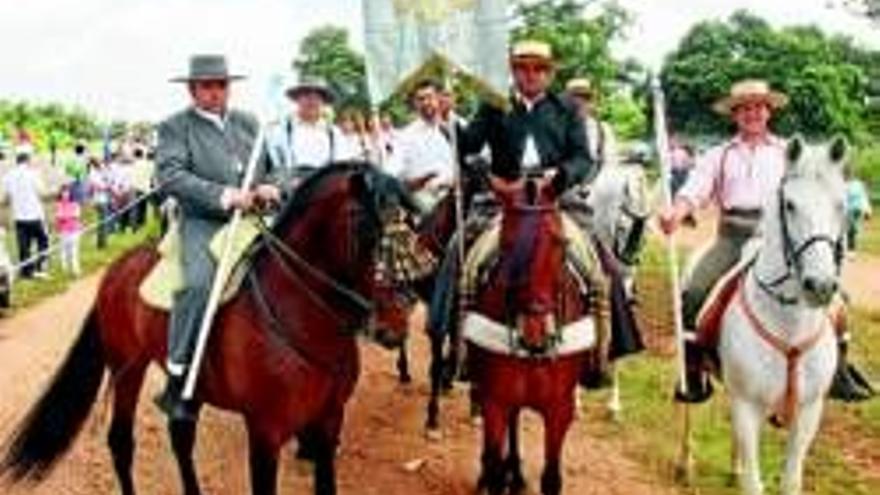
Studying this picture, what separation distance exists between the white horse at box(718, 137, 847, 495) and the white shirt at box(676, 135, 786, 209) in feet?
2.66

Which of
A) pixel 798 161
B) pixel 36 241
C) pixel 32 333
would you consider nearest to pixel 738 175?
pixel 798 161

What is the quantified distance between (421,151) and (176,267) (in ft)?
16.1

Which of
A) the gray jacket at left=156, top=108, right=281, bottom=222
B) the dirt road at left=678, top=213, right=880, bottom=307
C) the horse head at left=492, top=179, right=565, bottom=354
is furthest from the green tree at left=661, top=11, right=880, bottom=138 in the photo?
the gray jacket at left=156, top=108, right=281, bottom=222

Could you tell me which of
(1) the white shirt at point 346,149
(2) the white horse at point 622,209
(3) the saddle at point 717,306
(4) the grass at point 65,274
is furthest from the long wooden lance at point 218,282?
(4) the grass at point 65,274

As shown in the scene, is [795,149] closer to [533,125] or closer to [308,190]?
[533,125]

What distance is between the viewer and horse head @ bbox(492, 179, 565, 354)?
8148 millimetres

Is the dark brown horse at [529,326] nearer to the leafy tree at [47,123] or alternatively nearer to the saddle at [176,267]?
the saddle at [176,267]

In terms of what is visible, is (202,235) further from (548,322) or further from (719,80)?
(719,80)

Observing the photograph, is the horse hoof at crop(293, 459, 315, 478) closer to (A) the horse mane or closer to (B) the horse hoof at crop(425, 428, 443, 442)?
(B) the horse hoof at crop(425, 428, 443, 442)

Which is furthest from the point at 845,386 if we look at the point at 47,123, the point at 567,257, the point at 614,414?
the point at 47,123

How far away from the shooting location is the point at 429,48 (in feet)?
30.1

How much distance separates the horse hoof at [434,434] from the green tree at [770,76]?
42.1 meters

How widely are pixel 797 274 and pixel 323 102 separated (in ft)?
19.1

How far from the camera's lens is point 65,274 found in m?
24.4
